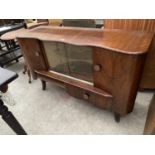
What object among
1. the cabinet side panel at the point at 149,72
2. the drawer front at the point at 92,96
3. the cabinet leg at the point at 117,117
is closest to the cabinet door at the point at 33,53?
the drawer front at the point at 92,96

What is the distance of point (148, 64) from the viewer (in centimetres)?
138

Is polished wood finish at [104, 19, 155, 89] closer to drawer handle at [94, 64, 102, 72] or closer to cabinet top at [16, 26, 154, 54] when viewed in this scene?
cabinet top at [16, 26, 154, 54]

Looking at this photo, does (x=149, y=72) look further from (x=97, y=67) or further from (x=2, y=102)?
(x=2, y=102)

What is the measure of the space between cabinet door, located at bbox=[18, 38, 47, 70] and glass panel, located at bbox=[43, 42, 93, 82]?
2.8 inches

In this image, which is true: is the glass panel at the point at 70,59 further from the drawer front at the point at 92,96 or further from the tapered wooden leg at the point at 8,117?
the tapered wooden leg at the point at 8,117

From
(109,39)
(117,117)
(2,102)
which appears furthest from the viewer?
(117,117)

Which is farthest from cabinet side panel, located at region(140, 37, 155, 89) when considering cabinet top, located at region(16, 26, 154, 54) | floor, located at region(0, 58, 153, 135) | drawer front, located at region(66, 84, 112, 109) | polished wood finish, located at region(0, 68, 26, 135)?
polished wood finish, located at region(0, 68, 26, 135)

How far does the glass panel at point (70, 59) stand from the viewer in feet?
3.74

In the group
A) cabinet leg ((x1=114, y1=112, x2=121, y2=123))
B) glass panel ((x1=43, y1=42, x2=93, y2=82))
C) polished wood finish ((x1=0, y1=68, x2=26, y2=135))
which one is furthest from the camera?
cabinet leg ((x1=114, y1=112, x2=121, y2=123))

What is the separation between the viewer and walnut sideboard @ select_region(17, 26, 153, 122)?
0.92m

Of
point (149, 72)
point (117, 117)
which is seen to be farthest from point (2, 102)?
point (149, 72)

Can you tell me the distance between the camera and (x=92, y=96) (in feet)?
4.00

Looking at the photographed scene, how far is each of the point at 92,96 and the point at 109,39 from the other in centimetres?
49
